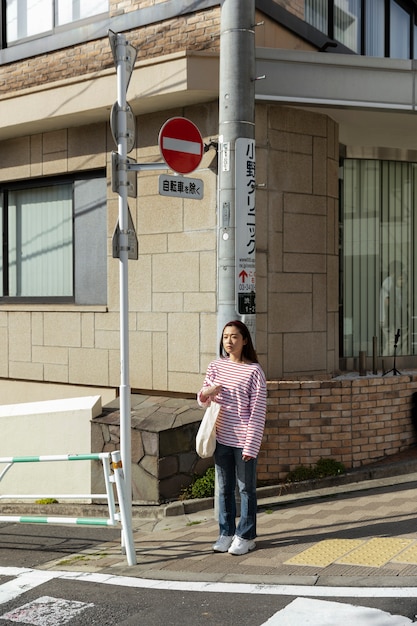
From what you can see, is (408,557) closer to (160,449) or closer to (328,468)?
(328,468)

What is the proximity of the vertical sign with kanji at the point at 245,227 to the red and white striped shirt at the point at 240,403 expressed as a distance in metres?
0.98

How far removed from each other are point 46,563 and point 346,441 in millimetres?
3784

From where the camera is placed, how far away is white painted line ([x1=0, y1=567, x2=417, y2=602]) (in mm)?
5465

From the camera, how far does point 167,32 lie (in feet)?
31.1

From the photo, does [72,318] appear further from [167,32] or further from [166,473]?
[167,32]

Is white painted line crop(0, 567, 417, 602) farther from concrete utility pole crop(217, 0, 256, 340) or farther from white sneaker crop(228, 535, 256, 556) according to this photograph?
concrete utility pole crop(217, 0, 256, 340)

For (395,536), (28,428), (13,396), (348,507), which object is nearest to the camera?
(395,536)

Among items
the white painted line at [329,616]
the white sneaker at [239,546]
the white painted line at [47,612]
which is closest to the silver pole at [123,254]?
the white sneaker at [239,546]

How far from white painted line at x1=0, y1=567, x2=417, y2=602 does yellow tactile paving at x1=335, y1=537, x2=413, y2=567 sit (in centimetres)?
56

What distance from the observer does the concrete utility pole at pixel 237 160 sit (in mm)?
7598

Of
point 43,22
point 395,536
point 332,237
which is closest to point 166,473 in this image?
point 395,536

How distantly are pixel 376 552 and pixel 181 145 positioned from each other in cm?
386

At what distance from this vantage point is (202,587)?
584 centimetres

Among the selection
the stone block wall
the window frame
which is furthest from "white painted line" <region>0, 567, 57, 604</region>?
the window frame
